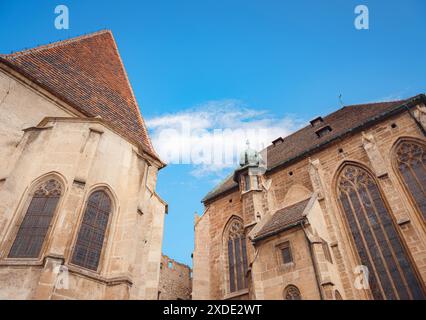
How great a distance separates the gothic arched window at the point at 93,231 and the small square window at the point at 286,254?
5182mm

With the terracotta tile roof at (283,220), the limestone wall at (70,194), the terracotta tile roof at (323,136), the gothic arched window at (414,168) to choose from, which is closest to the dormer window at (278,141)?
the terracotta tile roof at (323,136)

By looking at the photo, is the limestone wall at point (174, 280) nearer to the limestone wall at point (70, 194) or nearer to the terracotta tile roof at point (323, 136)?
the terracotta tile roof at point (323, 136)

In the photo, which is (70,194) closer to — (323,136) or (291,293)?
(291,293)

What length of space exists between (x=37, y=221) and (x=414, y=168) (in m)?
11.0

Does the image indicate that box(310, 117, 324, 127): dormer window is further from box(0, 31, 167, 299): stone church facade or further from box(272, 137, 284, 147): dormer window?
box(0, 31, 167, 299): stone church facade

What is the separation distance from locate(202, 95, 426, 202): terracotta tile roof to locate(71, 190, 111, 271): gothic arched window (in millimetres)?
7461

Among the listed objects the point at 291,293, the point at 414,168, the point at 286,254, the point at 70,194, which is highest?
the point at 414,168

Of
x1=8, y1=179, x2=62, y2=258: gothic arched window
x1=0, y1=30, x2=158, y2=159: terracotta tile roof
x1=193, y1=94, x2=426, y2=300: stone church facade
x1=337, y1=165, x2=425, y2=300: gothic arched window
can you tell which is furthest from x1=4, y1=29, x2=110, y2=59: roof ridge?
x1=337, y1=165, x2=425, y2=300: gothic arched window

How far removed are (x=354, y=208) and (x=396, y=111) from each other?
3754 mm

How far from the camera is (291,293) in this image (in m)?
8.98

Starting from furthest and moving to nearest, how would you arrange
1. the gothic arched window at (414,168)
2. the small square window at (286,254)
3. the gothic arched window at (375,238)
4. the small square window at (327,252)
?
the gothic arched window at (414,168), the small square window at (286,254), the small square window at (327,252), the gothic arched window at (375,238)

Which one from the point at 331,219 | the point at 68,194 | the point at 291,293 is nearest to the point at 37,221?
the point at 68,194

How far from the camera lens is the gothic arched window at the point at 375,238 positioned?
30.3ft
